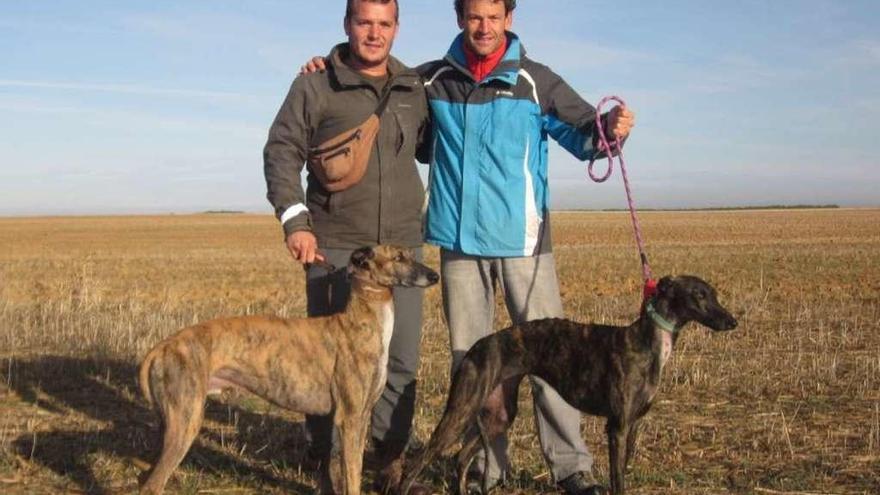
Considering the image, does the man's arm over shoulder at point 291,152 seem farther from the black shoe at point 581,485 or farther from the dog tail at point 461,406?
the black shoe at point 581,485

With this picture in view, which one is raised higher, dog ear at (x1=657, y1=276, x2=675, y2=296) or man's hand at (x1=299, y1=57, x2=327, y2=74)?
man's hand at (x1=299, y1=57, x2=327, y2=74)

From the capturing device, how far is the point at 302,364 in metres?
5.86

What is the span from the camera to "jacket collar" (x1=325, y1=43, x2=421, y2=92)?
6.33 m

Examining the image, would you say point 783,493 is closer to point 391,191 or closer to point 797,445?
point 797,445

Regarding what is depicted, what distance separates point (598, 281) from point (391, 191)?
17.2 metres

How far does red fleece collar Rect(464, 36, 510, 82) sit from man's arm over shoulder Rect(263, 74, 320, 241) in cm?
107

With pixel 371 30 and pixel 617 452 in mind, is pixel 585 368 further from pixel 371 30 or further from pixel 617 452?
pixel 371 30

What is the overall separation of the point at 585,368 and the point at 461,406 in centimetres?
83

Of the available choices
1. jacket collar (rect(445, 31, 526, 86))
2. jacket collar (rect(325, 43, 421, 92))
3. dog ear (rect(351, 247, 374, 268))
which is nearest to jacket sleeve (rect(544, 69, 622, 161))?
jacket collar (rect(445, 31, 526, 86))

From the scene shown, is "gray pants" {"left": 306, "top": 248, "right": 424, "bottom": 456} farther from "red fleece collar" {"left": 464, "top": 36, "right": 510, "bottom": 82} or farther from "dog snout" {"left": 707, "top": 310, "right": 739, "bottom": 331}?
"dog snout" {"left": 707, "top": 310, "right": 739, "bottom": 331}

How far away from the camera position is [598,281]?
23062 mm

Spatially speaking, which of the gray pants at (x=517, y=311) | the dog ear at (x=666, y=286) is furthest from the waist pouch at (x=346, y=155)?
the dog ear at (x=666, y=286)

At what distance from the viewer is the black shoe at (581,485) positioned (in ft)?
20.7

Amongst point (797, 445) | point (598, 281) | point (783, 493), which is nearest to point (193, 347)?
point (783, 493)
